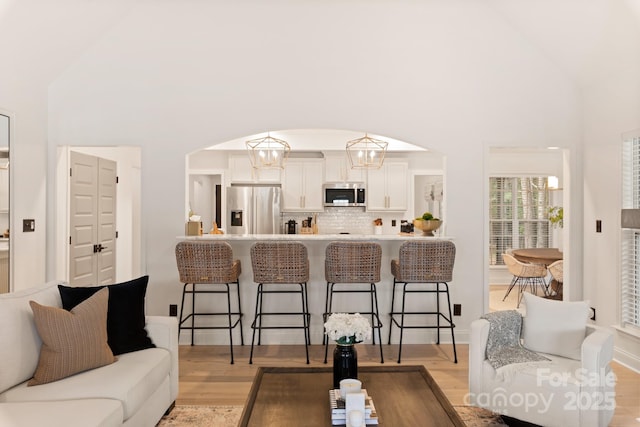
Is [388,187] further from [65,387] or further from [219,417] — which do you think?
[65,387]

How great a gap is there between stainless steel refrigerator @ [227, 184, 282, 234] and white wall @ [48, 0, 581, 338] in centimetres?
277

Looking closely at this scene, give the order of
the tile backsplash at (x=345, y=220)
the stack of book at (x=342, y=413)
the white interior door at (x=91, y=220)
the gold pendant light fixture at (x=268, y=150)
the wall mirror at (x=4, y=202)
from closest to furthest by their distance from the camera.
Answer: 1. the stack of book at (x=342, y=413)
2. the wall mirror at (x=4, y=202)
3. the white interior door at (x=91, y=220)
4. the gold pendant light fixture at (x=268, y=150)
5. the tile backsplash at (x=345, y=220)

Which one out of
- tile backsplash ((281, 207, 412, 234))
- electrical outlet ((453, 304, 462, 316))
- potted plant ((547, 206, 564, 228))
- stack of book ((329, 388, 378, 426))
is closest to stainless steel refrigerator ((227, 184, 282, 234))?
tile backsplash ((281, 207, 412, 234))

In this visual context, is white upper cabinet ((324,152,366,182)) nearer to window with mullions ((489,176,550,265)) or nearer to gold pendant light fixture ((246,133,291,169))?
gold pendant light fixture ((246,133,291,169))

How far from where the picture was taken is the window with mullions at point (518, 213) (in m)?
8.34

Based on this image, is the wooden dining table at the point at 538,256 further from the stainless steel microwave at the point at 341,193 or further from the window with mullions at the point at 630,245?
the stainless steel microwave at the point at 341,193

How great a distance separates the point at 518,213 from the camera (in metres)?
8.38

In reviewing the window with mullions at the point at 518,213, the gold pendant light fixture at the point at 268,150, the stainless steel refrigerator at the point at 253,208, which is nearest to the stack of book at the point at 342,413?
the gold pendant light fixture at the point at 268,150

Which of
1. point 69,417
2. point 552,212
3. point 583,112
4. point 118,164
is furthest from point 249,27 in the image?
point 552,212

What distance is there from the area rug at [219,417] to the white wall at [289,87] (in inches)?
64.0

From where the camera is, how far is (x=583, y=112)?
454cm

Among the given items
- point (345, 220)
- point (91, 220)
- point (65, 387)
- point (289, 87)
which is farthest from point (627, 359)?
point (91, 220)

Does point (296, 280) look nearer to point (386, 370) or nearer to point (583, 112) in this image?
point (386, 370)

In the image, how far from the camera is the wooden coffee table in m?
1.99
